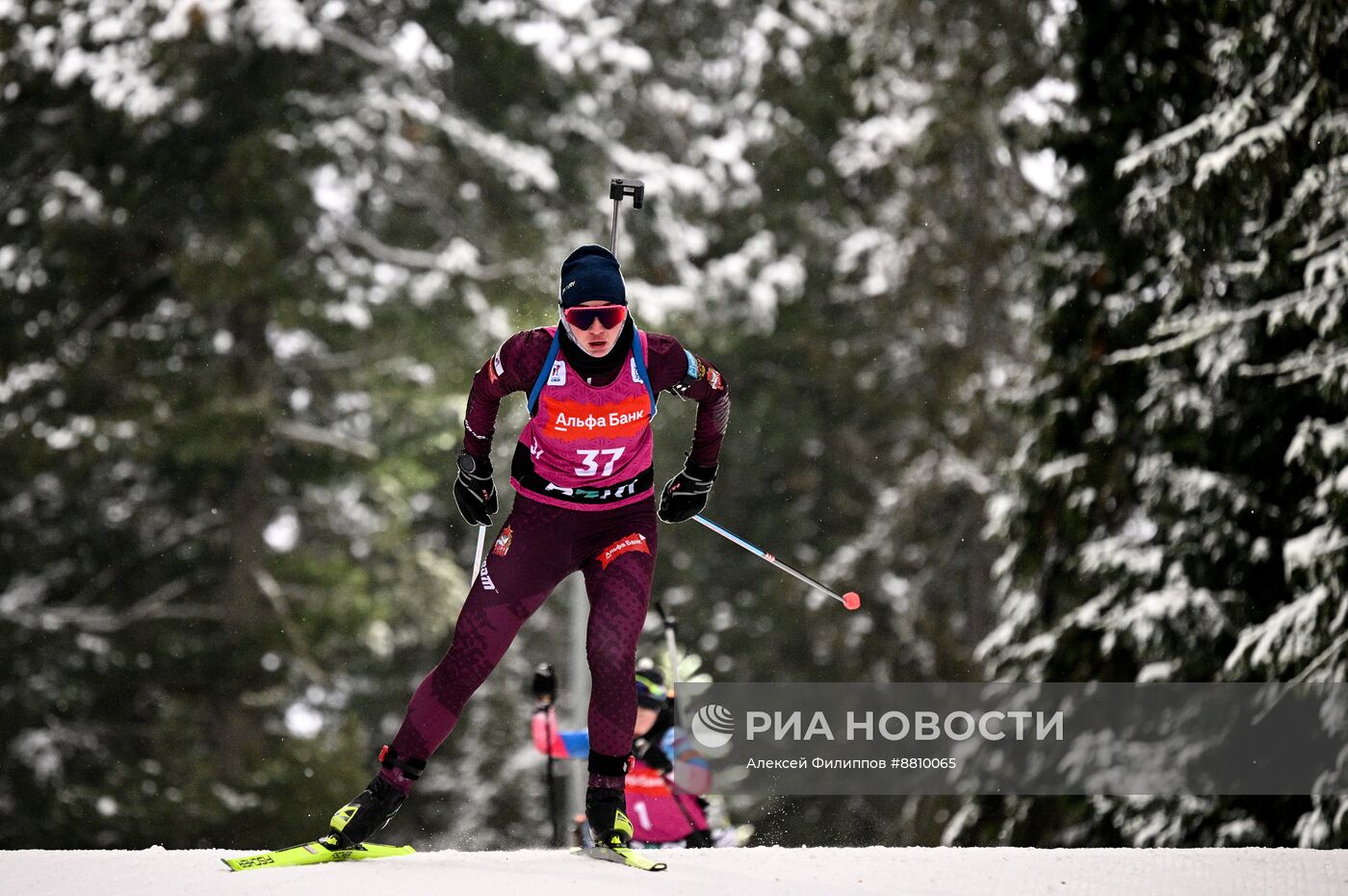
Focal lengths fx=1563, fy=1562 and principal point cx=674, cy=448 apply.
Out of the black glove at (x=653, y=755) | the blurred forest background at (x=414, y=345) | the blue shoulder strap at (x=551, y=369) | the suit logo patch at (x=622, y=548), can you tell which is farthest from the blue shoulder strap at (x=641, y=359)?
the blurred forest background at (x=414, y=345)

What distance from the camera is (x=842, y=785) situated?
1589 centimetres

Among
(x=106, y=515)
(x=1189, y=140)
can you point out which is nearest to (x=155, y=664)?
(x=106, y=515)

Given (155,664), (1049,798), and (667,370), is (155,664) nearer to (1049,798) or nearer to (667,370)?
(1049,798)

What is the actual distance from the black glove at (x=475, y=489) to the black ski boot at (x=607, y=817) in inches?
33.7

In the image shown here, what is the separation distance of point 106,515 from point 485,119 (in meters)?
5.63

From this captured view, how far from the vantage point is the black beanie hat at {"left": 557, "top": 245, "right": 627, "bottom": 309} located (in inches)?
171

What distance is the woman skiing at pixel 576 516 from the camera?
174 inches

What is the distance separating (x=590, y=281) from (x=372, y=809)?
1622mm

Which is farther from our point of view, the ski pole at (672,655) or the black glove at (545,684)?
the ski pole at (672,655)

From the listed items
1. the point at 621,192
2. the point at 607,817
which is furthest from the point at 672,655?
the point at 621,192

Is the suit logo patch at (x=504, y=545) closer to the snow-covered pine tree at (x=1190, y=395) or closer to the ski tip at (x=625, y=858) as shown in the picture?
the ski tip at (x=625, y=858)

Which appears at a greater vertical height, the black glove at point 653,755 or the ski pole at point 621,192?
the ski pole at point 621,192

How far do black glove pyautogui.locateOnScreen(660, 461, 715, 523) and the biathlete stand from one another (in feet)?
6.28

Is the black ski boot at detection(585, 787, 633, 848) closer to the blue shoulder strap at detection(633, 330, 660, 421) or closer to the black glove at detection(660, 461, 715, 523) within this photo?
the black glove at detection(660, 461, 715, 523)
